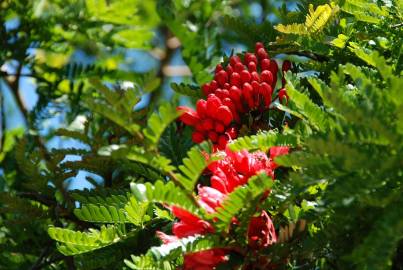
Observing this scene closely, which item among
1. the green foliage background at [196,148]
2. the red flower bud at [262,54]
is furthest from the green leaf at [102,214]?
the red flower bud at [262,54]

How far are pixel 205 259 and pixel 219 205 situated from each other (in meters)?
0.09

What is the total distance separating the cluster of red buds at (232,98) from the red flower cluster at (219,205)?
149 millimetres

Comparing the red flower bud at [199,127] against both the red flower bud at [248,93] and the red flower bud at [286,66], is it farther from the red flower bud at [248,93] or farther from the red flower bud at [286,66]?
the red flower bud at [286,66]

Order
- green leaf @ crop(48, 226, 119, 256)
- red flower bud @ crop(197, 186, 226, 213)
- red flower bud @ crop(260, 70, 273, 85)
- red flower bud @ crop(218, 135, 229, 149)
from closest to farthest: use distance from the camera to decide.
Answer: red flower bud @ crop(197, 186, 226, 213), green leaf @ crop(48, 226, 119, 256), red flower bud @ crop(218, 135, 229, 149), red flower bud @ crop(260, 70, 273, 85)

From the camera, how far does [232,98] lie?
141cm

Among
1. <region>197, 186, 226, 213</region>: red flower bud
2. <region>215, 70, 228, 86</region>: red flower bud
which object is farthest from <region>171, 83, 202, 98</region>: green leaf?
<region>197, 186, 226, 213</region>: red flower bud

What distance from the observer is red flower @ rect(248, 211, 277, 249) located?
1.13 metres

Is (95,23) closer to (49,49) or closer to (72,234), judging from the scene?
(49,49)

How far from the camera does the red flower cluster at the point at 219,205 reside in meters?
1.09

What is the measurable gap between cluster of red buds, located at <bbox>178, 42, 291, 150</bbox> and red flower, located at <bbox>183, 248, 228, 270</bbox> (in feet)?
0.89

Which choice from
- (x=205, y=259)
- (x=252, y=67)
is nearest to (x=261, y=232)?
(x=205, y=259)

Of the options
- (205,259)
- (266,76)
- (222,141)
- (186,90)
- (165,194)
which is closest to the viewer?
(165,194)

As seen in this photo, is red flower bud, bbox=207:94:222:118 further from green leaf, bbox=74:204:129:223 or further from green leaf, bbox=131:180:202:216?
green leaf, bbox=131:180:202:216

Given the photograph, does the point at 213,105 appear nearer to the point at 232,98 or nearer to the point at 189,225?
the point at 232,98
